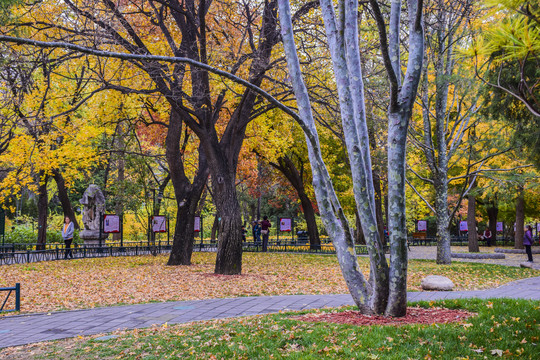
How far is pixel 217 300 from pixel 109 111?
10.7 metres

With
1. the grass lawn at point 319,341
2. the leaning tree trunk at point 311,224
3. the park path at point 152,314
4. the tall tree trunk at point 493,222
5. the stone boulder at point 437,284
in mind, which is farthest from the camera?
the tall tree trunk at point 493,222

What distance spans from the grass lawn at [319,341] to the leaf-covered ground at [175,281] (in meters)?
3.61

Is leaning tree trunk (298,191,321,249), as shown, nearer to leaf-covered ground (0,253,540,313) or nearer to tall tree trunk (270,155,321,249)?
tall tree trunk (270,155,321,249)

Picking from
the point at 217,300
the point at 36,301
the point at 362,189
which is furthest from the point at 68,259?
the point at 362,189

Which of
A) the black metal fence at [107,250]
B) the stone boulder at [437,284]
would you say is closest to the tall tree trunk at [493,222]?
the black metal fence at [107,250]

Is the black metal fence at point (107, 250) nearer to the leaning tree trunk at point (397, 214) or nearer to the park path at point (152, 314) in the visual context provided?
the park path at point (152, 314)

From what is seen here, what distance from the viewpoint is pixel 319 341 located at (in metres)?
5.14

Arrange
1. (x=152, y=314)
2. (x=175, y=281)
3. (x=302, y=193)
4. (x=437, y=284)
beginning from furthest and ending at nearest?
(x=302, y=193) < (x=175, y=281) < (x=437, y=284) < (x=152, y=314)

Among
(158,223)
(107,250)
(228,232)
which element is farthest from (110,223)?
(228,232)

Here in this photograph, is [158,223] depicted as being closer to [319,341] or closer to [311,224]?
[311,224]

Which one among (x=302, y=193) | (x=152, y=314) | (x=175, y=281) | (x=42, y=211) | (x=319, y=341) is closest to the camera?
(x=319, y=341)

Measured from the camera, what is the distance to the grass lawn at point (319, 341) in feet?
15.3

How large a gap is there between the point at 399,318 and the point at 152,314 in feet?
14.4

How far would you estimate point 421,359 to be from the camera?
444 centimetres
